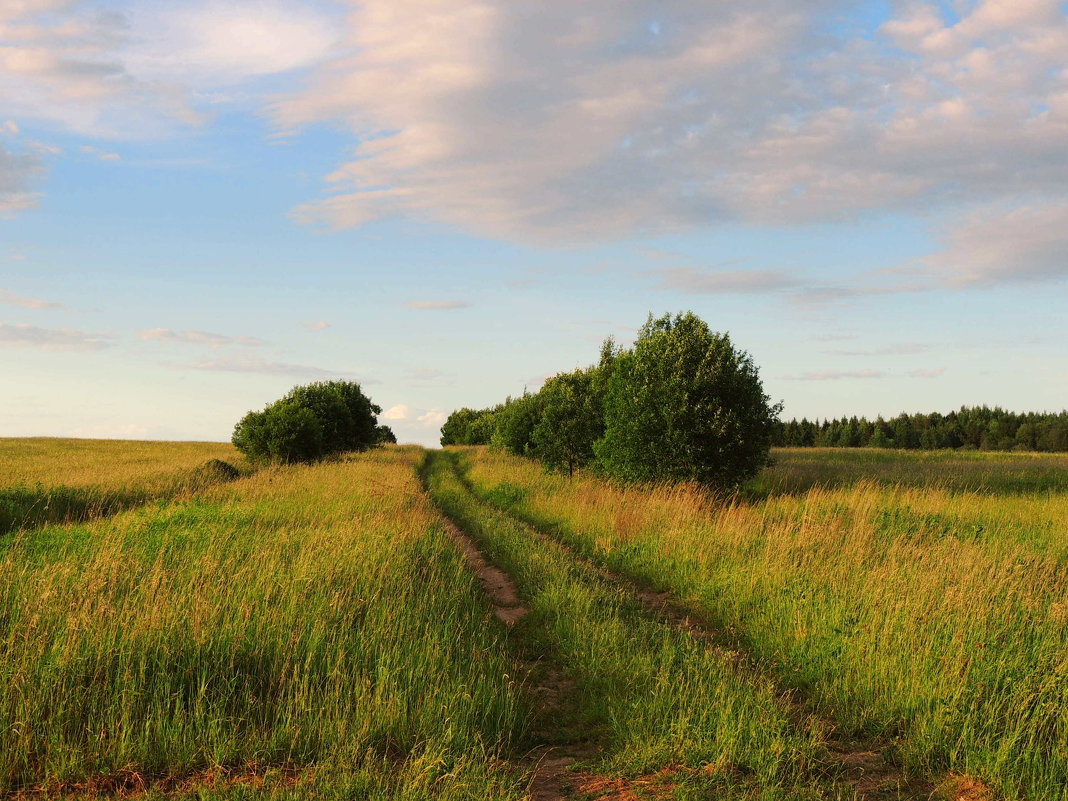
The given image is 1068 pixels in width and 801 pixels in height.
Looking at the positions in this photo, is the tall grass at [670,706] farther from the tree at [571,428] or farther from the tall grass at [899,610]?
the tree at [571,428]

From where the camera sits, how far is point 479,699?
22.2ft

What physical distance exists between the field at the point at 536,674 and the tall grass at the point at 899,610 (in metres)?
0.04

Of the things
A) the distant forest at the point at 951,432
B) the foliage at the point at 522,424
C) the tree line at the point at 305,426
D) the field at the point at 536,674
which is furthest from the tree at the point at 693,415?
the distant forest at the point at 951,432

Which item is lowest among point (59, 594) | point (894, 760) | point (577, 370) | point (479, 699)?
point (894, 760)

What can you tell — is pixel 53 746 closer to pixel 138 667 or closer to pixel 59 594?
pixel 138 667

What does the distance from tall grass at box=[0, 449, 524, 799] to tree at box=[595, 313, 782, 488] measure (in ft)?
40.1

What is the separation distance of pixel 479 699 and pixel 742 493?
1716cm

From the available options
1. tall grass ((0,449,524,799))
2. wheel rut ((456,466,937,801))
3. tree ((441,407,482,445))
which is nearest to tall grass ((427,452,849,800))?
wheel rut ((456,466,937,801))

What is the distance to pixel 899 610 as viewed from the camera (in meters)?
8.70

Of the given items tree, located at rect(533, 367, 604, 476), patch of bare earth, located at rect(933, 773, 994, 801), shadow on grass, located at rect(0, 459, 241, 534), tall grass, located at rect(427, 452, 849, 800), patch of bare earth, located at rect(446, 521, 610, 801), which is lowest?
patch of bare earth, located at rect(933, 773, 994, 801)

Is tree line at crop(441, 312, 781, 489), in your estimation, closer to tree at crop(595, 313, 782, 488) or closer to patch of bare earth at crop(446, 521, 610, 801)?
tree at crop(595, 313, 782, 488)

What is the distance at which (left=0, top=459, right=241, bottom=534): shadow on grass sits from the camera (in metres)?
20.1

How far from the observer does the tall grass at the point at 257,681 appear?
19.2 feet

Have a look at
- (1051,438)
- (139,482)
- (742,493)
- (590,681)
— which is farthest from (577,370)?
(1051,438)
